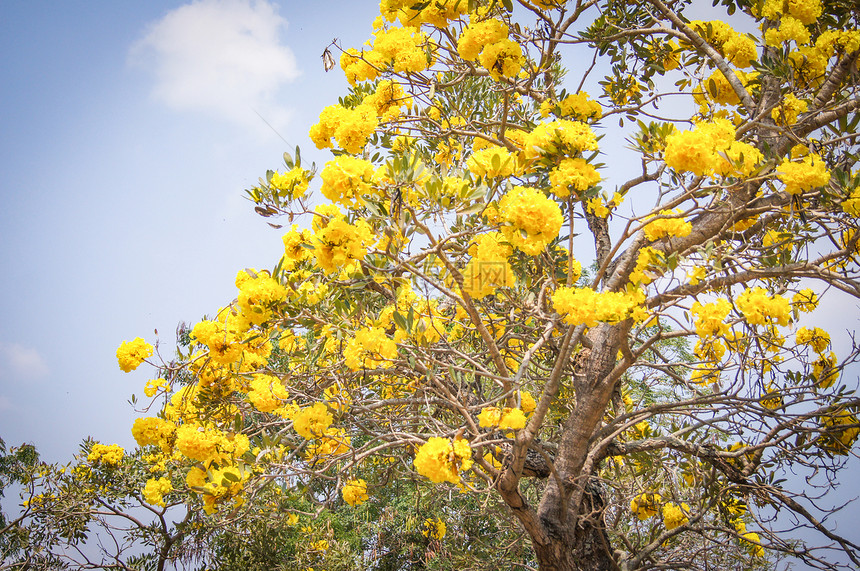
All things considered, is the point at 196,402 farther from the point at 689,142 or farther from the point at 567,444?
the point at 689,142

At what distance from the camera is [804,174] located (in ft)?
7.61

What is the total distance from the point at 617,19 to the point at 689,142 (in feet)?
7.21

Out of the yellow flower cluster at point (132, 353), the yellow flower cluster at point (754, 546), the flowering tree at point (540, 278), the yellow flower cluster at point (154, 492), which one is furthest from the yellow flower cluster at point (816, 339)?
the yellow flower cluster at point (154, 492)

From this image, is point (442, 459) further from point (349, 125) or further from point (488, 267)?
point (349, 125)

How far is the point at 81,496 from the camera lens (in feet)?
18.2

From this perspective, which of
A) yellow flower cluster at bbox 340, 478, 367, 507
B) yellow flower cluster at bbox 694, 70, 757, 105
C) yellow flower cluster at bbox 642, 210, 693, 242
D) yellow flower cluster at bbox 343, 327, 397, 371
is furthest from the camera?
yellow flower cluster at bbox 340, 478, 367, 507

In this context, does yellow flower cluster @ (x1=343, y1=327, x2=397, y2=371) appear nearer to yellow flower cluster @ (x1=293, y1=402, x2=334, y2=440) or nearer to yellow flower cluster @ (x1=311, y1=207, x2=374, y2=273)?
yellow flower cluster @ (x1=293, y1=402, x2=334, y2=440)

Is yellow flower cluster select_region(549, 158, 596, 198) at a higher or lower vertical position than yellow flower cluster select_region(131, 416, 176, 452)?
higher

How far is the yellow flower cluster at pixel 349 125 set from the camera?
7.86 ft

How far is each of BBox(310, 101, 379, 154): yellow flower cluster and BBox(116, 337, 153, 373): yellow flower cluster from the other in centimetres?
171

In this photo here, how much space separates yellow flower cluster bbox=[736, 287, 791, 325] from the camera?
2.12m

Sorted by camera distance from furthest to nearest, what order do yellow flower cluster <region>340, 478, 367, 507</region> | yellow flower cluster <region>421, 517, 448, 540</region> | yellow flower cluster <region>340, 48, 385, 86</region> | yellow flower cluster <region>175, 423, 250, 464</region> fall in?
yellow flower cluster <region>421, 517, 448, 540</region> < yellow flower cluster <region>340, 478, 367, 507</region> < yellow flower cluster <region>340, 48, 385, 86</region> < yellow flower cluster <region>175, 423, 250, 464</region>

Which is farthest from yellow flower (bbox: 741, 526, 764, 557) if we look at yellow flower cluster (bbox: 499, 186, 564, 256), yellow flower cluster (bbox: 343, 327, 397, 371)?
yellow flower cluster (bbox: 499, 186, 564, 256)

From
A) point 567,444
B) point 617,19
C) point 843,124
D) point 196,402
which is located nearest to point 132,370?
point 196,402
